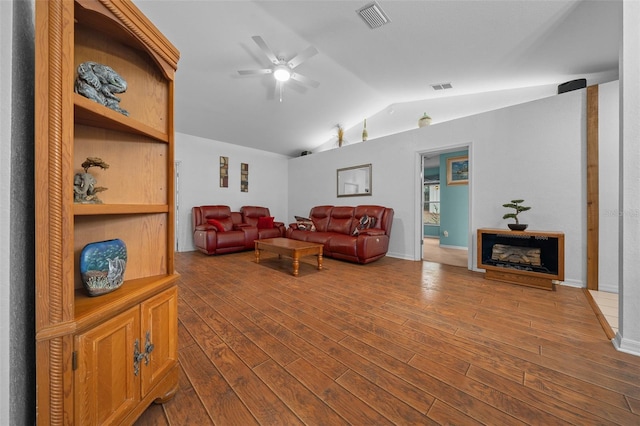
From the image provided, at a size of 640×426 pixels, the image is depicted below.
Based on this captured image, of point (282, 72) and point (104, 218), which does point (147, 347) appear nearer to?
point (104, 218)

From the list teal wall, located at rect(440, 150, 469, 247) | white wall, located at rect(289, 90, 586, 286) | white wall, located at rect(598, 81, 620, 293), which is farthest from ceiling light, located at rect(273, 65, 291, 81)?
teal wall, located at rect(440, 150, 469, 247)

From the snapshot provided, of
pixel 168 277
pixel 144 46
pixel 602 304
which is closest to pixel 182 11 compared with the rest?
pixel 144 46

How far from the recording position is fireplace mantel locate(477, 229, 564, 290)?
268 cm

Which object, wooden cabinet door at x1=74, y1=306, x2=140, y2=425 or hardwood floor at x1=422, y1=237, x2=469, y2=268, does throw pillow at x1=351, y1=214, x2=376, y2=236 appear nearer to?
hardwood floor at x1=422, y1=237, x2=469, y2=268

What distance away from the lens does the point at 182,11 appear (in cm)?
250

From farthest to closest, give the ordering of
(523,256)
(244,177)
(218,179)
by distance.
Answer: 1. (244,177)
2. (218,179)
3. (523,256)

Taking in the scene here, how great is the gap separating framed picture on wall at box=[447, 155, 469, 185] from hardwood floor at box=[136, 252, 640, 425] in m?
3.58

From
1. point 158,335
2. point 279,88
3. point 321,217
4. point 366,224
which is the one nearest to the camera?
point 158,335

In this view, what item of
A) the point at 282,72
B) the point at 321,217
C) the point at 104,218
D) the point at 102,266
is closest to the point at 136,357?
the point at 102,266

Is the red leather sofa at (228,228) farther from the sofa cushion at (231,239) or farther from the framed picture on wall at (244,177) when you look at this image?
the framed picture on wall at (244,177)

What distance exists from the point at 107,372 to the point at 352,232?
156 inches

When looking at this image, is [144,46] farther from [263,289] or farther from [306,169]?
[306,169]

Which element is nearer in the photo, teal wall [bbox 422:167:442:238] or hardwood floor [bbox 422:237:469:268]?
hardwood floor [bbox 422:237:469:268]

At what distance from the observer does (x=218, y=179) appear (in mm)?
5555
